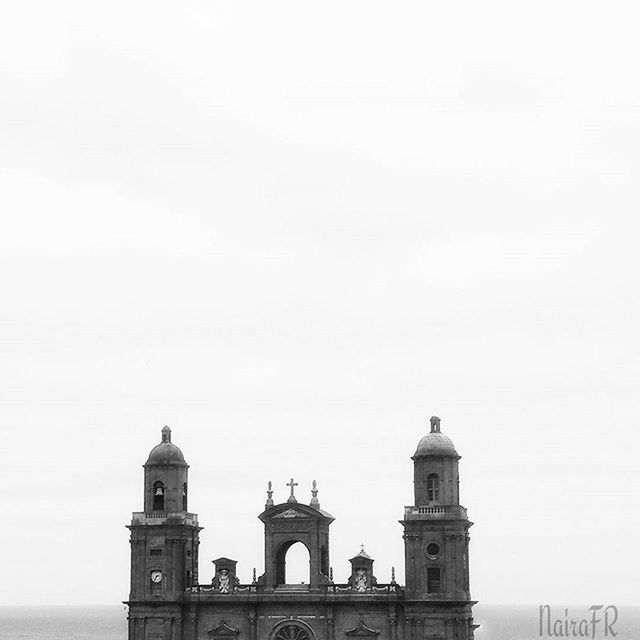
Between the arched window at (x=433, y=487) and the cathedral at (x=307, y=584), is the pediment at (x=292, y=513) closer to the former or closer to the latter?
the cathedral at (x=307, y=584)

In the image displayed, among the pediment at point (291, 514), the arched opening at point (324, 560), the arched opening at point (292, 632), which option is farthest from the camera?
the arched opening at point (324, 560)

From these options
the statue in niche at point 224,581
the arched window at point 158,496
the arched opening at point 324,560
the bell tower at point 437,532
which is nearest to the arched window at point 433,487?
the bell tower at point 437,532

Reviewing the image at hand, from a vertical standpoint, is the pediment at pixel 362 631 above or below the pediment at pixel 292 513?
below

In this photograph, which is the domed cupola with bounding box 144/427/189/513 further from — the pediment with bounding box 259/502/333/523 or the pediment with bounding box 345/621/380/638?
the pediment with bounding box 345/621/380/638

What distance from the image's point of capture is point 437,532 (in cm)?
7356

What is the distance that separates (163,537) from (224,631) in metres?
6.72

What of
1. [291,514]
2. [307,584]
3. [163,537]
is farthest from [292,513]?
[163,537]

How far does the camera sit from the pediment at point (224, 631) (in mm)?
75625

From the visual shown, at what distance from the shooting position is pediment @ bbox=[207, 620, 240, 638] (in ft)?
248

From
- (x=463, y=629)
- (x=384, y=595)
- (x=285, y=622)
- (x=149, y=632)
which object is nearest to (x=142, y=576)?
(x=149, y=632)

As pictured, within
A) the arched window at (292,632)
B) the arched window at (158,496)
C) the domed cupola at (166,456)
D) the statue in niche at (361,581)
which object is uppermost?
the domed cupola at (166,456)

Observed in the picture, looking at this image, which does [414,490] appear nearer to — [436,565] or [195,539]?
[436,565]

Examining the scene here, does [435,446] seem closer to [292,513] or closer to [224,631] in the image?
[292,513]

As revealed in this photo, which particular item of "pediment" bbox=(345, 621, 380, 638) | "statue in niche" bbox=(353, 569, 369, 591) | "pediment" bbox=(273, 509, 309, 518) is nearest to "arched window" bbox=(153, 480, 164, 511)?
"pediment" bbox=(273, 509, 309, 518)
